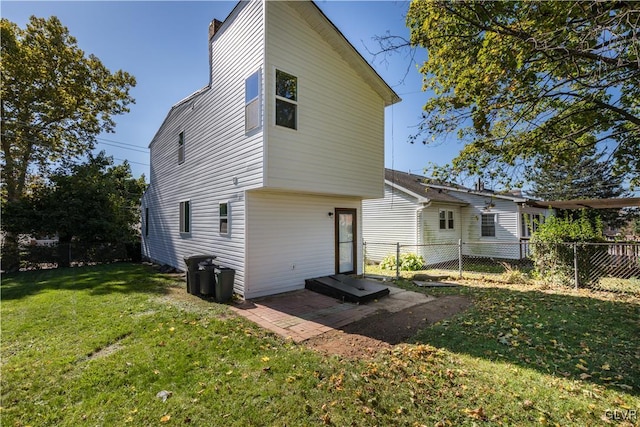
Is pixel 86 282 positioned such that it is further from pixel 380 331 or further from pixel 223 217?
pixel 380 331

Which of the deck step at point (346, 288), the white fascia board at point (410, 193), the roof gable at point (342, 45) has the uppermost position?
the roof gable at point (342, 45)

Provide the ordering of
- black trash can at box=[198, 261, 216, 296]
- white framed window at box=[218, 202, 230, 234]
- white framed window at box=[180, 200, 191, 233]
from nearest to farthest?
black trash can at box=[198, 261, 216, 296]
white framed window at box=[218, 202, 230, 234]
white framed window at box=[180, 200, 191, 233]

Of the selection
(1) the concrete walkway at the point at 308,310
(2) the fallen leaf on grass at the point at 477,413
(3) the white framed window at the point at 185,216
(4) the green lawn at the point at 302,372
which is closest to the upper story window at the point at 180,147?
(3) the white framed window at the point at 185,216

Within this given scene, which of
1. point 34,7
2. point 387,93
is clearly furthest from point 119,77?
point 387,93

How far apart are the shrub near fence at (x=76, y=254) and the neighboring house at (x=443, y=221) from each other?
1358 cm

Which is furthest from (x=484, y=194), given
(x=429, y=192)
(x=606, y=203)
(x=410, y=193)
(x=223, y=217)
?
(x=223, y=217)

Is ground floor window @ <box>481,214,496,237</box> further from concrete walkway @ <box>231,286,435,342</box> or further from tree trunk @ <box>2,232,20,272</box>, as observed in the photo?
tree trunk @ <box>2,232,20,272</box>

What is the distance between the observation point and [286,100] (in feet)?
22.7

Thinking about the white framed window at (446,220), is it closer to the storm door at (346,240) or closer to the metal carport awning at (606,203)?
→ the metal carport awning at (606,203)

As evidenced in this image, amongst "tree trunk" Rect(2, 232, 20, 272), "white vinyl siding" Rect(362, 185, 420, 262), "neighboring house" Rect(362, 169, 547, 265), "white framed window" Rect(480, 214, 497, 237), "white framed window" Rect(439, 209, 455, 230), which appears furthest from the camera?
"white framed window" Rect(480, 214, 497, 237)

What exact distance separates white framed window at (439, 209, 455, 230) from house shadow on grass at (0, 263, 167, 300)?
13.8 m

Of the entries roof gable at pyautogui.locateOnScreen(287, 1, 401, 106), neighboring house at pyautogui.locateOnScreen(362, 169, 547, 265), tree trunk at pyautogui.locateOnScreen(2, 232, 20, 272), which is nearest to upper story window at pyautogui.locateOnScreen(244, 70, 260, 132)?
roof gable at pyautogui.locateOnScreen(287, 1, 401, 106)

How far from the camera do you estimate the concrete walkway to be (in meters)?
5.26

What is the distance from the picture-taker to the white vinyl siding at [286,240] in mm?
7246
